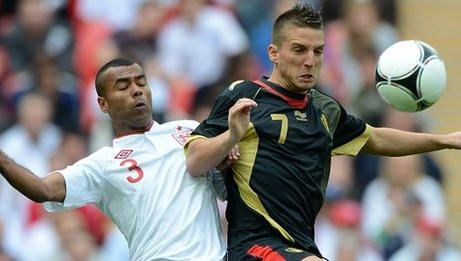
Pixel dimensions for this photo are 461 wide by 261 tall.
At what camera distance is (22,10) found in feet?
45.2

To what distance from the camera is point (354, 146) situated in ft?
25.9

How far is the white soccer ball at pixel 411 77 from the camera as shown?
25.3 ft

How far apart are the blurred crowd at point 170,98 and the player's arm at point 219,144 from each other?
219 inches

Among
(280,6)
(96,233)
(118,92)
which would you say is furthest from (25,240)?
(118,92)

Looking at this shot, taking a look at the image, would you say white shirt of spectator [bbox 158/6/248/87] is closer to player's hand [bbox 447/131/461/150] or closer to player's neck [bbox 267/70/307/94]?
player's hand [bbox 447/131/461/150]

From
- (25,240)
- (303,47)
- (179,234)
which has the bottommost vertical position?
(25,240)

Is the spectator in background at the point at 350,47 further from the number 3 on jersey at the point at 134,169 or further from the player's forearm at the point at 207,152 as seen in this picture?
the player's forearm at the point at 207,152

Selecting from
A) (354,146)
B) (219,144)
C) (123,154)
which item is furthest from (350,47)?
(219,144)

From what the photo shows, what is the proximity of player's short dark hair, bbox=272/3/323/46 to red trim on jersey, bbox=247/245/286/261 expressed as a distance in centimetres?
117

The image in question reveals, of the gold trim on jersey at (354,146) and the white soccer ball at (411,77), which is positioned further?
the gold trim on jersey at (354,146)

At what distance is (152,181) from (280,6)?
6.82m

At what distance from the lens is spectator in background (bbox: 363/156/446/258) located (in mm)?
13539

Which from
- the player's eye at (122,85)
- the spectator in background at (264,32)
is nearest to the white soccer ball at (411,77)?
the player's eye at (122,85)

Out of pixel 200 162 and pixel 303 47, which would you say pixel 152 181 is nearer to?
pixel 200 162
